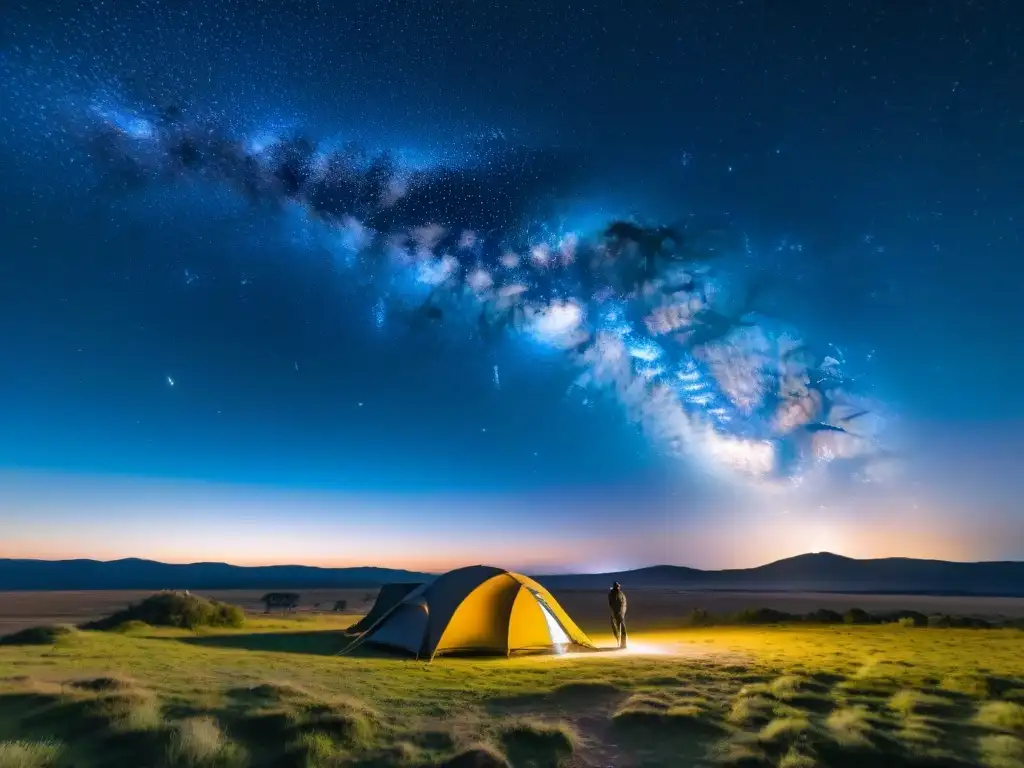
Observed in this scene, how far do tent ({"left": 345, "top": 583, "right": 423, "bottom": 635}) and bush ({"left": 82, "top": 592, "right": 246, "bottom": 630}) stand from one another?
22.1 feet

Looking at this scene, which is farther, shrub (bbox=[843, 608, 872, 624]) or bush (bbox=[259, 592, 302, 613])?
bush (bbox=[259, 592, 302, 613])

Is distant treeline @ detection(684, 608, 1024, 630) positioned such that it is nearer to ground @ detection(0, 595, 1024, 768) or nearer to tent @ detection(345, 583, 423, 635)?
ground @ detection(0, 595, 1024, 768)

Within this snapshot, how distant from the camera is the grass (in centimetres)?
809

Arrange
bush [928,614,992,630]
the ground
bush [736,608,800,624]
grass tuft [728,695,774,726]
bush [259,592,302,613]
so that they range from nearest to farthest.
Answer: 1. the ground
2. grass tuft [728,695,774,726]
3. bush [928,614,992,630]
4. bush [736,608,800,624]
5. bush [259,592,302,613]

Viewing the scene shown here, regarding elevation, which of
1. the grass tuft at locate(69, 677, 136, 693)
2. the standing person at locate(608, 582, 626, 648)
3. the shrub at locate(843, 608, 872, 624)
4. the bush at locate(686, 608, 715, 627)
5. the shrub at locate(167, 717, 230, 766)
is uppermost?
the standing person at locate(608, 582, 626, 648)

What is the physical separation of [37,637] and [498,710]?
1611 centimetres

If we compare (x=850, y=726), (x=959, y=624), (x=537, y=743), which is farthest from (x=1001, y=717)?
(x=959, y=624)

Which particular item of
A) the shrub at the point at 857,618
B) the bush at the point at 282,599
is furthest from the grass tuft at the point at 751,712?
the bush at the point at 282,599

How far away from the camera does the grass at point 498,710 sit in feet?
26.6

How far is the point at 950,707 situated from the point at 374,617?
747 inches

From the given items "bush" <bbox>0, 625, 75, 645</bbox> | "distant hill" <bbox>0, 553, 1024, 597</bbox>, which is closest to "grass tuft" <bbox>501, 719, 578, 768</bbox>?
"bush" <bbox>0, 625, 75, 645</bbox>

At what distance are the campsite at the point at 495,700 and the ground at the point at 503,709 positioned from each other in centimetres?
4

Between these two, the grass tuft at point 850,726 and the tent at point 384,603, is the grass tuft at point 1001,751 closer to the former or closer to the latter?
the grass tuft at point 850,726

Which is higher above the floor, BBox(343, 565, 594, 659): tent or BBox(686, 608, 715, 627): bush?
BBox(343, 565, 594, 659): tent
